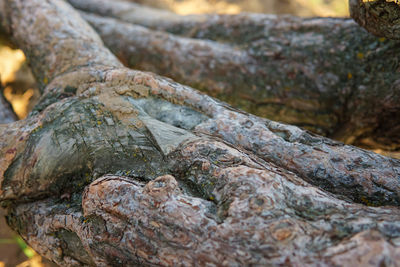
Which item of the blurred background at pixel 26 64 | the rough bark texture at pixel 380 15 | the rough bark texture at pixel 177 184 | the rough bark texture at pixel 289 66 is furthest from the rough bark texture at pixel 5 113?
the rough bark texture at pixel 380 15

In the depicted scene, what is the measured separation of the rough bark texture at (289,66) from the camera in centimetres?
206

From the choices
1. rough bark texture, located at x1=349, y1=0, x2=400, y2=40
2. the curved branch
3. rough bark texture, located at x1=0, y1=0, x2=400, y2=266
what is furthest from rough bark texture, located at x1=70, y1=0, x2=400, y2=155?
rough bark texture, located at x1=0, y1=0, x2=400, y2=266

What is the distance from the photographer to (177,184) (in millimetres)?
1128

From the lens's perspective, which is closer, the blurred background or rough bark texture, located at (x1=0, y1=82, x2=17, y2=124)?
rough bark texture, located at (x1=0, y1=82, x2=17, y2=124)

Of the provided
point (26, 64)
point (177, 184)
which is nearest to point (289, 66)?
point (177, 184)

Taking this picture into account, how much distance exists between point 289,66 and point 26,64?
257 centimetres

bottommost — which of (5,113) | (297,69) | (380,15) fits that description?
(5,113)

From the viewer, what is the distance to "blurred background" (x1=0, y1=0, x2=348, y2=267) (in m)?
2.28

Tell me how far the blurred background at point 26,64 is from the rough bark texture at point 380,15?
2.65 metres

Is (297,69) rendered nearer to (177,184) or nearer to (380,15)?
(380,15)

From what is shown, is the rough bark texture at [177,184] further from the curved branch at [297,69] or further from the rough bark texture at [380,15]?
the curved branch at [297,69]

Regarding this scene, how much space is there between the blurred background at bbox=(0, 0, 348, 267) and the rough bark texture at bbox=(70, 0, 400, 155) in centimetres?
99

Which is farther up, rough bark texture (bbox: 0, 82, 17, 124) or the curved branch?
the curved branch

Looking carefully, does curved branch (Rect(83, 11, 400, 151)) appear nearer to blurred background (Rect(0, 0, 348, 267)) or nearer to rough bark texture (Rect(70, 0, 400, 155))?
rough bark texture (Rect(70, 0, 400, 155))
